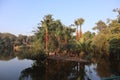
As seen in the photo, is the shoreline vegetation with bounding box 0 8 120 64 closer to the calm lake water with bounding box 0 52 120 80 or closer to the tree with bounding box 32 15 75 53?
the tree with bounding box 32 15 75 53

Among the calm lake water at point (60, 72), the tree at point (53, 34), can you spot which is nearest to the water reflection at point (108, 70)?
the calm lake water at point (60, 72)

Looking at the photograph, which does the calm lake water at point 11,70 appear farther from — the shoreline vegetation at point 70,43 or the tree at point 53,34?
the tree at point 53,34

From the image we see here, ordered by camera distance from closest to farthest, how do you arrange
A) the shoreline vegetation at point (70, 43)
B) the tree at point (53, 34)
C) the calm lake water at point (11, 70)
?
the calm lake water at point (11, 70) → the shoreline vegetation at point (70, 43) → the tree at point (53, 34)

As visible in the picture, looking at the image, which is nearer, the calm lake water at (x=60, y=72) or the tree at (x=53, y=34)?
the calm lake water at (x=60, y=72)

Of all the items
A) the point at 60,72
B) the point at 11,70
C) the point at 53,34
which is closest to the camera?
the point at 60,72

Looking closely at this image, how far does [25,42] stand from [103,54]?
6774 cm

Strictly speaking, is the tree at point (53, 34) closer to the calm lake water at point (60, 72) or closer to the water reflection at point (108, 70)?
the calm lake water at point (60, 72)

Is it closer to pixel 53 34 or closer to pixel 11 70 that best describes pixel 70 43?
pixel 53 34

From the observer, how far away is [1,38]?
94.6 meters

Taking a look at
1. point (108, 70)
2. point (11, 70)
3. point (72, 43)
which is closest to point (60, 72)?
point (108, 70)

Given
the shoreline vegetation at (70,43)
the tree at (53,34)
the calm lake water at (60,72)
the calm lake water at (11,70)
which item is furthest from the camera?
the tree at (53,34)

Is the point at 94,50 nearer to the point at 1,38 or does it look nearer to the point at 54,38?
the point at 54,38

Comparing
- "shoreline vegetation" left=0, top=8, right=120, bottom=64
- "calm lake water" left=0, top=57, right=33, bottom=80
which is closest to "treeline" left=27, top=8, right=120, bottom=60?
"shoreline vegetation" left=0, top=8, right=120, bottom=64

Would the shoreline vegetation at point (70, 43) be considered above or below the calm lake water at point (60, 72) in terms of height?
above
